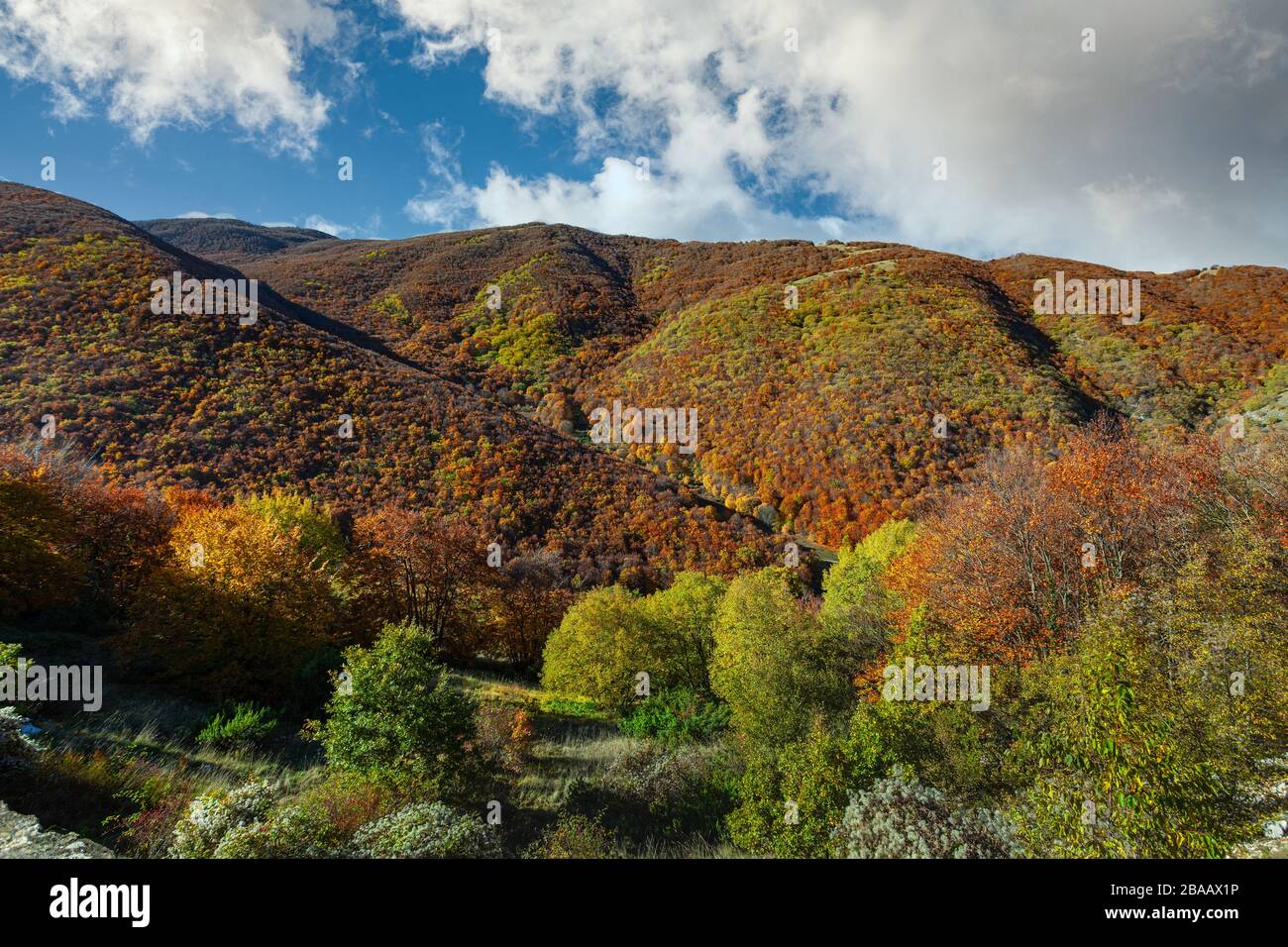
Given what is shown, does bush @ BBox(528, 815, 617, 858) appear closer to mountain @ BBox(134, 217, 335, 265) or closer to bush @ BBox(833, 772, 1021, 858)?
bush @ BBox(833, 772, 1021, 858)

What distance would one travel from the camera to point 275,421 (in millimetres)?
43531

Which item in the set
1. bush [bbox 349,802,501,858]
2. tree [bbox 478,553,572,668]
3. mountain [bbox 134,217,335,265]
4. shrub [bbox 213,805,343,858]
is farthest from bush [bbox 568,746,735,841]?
mountain [bbox 134,217,335,265]

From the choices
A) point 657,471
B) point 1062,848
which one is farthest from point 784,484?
point 1062,848

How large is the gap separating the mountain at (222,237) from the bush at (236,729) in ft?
435

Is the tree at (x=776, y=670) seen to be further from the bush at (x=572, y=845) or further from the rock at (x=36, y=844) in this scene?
the rock at (x=36, y=844)

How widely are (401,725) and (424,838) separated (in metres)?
5.61

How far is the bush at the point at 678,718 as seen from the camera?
74.5 ft

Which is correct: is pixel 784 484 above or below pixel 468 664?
above

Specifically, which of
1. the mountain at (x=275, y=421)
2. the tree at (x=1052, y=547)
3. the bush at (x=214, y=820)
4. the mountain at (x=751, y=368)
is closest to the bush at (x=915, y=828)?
the tree at (x=1052, y=547)

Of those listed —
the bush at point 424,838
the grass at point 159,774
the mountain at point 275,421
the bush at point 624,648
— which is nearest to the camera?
the bush at point 424,838
